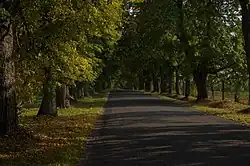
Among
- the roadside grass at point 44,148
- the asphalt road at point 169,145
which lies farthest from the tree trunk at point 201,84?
the roadside grass at point 44,148

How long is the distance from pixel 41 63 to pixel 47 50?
3.40 feet

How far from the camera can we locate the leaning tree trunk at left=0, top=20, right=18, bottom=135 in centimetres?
1430

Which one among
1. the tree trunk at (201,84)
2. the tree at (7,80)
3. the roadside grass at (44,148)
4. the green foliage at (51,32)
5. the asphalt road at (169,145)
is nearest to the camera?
the asphalt road at (169,145)

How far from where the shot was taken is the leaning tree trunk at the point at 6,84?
14305 millimetres

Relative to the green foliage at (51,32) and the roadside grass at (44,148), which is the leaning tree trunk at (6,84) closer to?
the roadside grass at (44,148)

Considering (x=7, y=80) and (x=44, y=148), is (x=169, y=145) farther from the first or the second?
(x=7, y=80)

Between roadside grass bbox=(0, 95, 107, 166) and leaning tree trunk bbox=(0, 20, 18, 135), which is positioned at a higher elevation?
leaning tree trunk bbox=(0, 20, 18, 135)

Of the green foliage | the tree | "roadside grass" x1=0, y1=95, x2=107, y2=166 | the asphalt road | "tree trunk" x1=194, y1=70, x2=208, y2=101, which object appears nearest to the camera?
the asphalt road

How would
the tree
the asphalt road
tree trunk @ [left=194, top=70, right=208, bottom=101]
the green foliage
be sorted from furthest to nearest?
tree trunk @ [left=194, top=70, right=208, bottom=101] < the green foliage < the tree < the asphalt road

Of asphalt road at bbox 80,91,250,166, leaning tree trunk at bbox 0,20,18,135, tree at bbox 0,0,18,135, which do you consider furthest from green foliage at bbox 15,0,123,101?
asphalt road at bbox 80,91,250,166

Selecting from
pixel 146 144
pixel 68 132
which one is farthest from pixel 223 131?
pixel 68 132

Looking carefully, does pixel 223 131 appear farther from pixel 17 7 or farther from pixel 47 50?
pixel 17 7

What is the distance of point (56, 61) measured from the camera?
786 inches

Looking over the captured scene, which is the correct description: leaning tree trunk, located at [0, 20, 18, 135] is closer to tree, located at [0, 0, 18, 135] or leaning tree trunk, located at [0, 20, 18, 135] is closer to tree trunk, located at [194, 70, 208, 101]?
tree, located at [0, 0, 18, 135]
